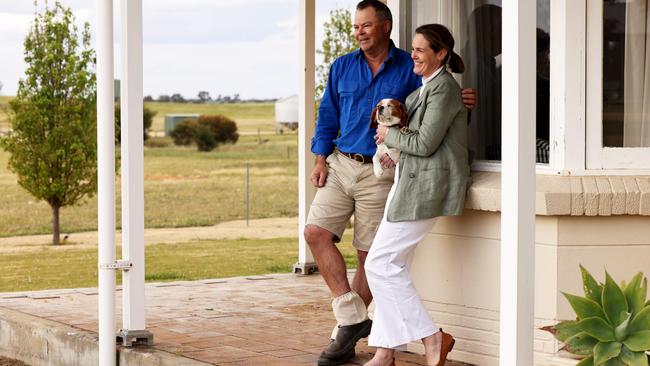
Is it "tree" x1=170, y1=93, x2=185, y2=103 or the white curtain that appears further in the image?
"tree" x1=170, y1=93, x2=185, y2=103

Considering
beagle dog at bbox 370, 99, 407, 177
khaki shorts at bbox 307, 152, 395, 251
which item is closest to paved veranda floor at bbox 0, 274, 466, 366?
khaki shorts at bbox 307, 152, 395, 251

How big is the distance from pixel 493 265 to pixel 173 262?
11834mm

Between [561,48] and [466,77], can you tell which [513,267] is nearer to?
[561,48]

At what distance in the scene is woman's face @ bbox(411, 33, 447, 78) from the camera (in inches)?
241

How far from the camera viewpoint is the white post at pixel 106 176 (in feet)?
23.4

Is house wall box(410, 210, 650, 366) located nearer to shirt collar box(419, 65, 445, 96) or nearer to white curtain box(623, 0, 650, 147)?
white curtain box(623, 0, 650, 147)

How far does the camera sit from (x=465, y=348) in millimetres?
6633

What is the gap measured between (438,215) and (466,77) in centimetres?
111

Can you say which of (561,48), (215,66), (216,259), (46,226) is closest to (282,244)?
(216,259)

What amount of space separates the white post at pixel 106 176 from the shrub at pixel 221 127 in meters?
30.4

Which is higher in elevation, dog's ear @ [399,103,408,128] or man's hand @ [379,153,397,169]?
dog's ear @ [399,103,408,128]

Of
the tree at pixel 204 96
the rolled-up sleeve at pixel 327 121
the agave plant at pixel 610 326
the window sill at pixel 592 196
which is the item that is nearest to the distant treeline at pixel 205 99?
the tree at pixel 204 96

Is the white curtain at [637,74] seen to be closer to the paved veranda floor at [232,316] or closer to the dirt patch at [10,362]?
the paved veranda floor at [232,316]

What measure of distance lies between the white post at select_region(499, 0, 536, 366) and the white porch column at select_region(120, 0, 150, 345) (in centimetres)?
275
